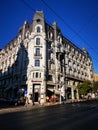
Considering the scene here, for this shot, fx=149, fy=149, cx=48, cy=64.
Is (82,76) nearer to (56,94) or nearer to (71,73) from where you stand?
(71,73)

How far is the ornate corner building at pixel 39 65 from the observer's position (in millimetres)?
39344

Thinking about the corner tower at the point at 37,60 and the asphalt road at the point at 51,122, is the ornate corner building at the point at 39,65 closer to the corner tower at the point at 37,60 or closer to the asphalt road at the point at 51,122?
the corner tower at the point at 37,60

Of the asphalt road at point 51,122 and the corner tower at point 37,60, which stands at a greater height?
the corner tower at point 37,60

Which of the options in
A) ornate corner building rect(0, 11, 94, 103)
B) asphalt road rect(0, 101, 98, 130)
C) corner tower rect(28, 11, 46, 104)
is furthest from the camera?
ornate corner building rect(0, 11, 94, 103)

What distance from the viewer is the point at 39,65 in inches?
1592

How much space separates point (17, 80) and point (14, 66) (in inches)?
222

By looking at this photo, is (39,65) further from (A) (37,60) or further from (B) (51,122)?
(B) (51,122)

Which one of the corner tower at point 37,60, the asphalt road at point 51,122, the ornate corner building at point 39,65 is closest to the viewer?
the asphalt road at point 51,122

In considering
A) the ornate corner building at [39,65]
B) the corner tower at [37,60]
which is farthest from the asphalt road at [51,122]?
the corner tower at [37,60]

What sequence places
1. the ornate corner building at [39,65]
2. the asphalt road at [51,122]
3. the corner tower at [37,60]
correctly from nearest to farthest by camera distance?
1. the asphalt road at [51,122]
2. the corner tower at [37,60]
3. the ornate corner building at [39,65]

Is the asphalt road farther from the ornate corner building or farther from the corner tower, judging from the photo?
the corner tower

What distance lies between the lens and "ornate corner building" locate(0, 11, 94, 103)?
129 feet

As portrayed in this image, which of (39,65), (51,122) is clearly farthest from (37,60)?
(51,122)

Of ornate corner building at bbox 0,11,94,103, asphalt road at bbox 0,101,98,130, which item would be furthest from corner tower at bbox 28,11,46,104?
asphalt road at bbox 0,101,98,130
